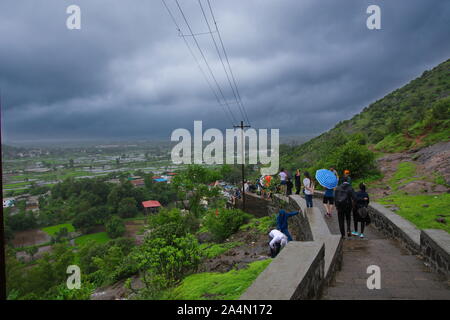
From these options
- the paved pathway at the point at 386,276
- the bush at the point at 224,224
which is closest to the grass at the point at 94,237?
the bush at the point at 224,224

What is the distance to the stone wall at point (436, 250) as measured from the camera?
4.84 metres

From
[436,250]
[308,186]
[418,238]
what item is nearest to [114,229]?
[308,186]

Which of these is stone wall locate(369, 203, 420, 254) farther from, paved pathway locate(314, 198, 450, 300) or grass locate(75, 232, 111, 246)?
grass locate(75, 232, 111, 246)

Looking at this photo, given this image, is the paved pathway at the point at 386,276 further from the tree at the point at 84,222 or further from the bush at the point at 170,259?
the tree at the point at 84,222

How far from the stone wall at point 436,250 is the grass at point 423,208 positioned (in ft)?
10.5

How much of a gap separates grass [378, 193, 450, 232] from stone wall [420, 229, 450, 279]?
3.21 metres

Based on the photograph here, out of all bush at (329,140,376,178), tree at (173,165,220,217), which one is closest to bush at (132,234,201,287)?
bush at (329,140,376,178)

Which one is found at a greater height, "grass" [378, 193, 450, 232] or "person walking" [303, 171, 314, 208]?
"person walking" [303, 171, 314, 208]

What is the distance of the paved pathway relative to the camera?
14.1 feet

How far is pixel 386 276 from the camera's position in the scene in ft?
16.7

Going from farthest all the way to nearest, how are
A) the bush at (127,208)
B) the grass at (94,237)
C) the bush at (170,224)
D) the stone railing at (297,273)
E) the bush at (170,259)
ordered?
1. the bush at (127,208)
2. the grass at (94,237)
3. the bush at (170,224)
4. the bush at (170,259)
5. the stone railing at (297,273)
